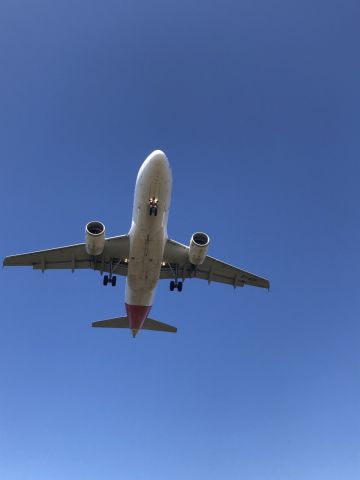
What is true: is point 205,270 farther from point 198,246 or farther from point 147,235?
point 147,235

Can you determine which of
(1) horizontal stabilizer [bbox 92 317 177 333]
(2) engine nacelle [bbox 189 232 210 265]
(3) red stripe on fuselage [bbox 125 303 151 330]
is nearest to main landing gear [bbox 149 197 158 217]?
(2) engine nacelle [bbox 189 232 210 265]

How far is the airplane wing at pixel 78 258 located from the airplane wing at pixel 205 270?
7.63 feet

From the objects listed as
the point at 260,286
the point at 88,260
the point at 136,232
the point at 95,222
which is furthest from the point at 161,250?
the point at 260,286

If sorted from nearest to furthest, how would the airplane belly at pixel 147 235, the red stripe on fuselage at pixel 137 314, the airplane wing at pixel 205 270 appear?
the airplane belly at pixel 147 235, the airplane wing at pixel 205 270, the red stripe on fuselage at pixel 137 314

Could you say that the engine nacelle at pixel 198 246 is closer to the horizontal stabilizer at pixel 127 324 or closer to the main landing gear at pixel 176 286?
the main landing gear at pixel 176 286

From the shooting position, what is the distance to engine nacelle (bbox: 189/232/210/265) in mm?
27375

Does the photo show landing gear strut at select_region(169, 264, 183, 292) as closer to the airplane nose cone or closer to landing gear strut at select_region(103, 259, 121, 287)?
landing gear strut at select_region(103, 259, 121, 287)

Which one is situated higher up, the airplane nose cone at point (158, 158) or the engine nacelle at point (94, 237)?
the airplane nose cone at point (158, 158)

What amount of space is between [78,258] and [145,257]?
511 centimetres

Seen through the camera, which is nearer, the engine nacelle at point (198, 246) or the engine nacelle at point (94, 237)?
the engine nacelle at point (94, 237)

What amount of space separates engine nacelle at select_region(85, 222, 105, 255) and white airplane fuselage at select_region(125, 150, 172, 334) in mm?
1450

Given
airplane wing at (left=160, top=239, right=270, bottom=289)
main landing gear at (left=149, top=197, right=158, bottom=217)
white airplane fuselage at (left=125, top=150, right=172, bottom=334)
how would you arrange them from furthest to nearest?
airplane wing at (left=160, top=239, right=270, bottom=289) → main landing gear at (left=149, top=197, right=158, bottom=217) → white airplane fuselage at (left=125, top=150, right=172, bottom=334)

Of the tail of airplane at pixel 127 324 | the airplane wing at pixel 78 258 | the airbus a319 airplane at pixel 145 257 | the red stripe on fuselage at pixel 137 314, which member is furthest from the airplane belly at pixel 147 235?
the tail of airplane at pixel 127 324

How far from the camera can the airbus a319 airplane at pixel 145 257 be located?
24.5 metres
